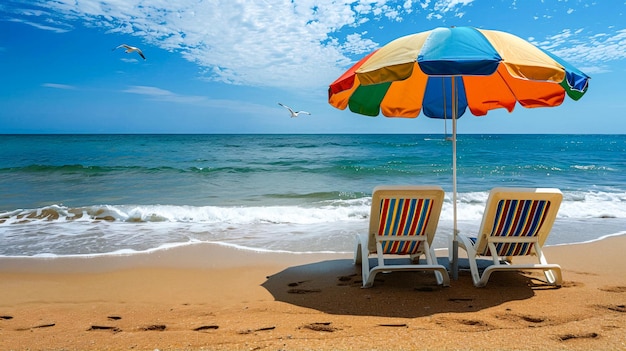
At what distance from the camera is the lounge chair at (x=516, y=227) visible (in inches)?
164

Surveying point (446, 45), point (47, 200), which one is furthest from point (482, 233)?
point (47, 200)

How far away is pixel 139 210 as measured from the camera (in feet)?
31.0

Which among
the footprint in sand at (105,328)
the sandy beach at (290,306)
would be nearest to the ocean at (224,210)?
the sandy beach at (290,306)

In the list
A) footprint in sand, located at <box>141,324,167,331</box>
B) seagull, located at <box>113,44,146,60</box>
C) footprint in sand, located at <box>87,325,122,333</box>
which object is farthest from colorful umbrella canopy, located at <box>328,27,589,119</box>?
seagull, located at <box>113,44,146,60</box>

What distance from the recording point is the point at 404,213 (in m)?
4.41

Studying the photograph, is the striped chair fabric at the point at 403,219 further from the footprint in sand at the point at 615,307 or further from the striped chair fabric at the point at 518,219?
the footprint in sand at the point at 615,307

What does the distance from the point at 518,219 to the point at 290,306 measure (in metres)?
2.43

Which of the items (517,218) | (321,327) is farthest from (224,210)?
(517,218)

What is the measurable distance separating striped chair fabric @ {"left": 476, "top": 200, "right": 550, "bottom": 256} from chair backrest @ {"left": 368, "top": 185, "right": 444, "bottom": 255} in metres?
0.59

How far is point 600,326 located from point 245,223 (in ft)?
20.6

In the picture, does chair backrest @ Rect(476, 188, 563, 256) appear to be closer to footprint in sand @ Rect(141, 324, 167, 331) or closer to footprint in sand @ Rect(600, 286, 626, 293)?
footprint in sand @ Rect(600, 286, 626, 293)

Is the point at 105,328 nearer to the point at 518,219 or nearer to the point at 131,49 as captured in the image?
the point at 518,219

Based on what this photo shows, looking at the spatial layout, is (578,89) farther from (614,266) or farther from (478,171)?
(478,171)

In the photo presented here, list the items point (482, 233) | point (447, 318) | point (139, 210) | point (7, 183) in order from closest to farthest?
point (447, 318) < point (482, 233) < point (139, 210) < point (7, 183)
